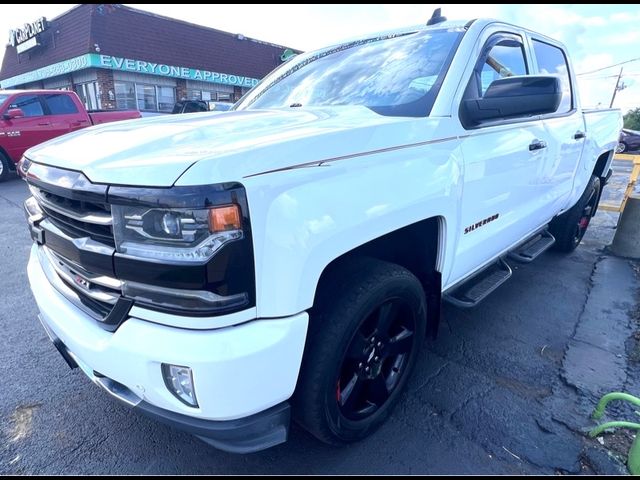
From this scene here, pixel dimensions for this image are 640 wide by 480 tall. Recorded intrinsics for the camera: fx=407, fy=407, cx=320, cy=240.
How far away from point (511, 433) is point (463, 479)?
1.41ft

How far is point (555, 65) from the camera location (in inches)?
142

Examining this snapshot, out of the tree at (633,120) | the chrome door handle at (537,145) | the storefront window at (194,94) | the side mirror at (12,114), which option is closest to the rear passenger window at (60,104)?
the side mirror at (12,114)

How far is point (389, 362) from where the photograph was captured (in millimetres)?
2135

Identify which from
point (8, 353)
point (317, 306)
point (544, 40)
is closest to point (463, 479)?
point (317, 306)

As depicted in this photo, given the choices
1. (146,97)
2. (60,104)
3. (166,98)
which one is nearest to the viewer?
(60,104)

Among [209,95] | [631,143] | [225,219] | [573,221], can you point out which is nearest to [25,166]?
[225,219]

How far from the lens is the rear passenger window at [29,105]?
880 cm

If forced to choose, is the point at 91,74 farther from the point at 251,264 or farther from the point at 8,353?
the point at 251,264

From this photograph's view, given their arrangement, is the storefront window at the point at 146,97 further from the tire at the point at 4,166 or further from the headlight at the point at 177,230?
the headlight at the point at 177,230

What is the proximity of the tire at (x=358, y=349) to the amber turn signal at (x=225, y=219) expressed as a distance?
58 centimetres

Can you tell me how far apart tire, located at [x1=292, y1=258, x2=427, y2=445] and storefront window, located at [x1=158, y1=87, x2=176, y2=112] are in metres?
20.5

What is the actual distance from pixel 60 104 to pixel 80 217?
391 inches

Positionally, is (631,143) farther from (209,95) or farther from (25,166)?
(25,166)

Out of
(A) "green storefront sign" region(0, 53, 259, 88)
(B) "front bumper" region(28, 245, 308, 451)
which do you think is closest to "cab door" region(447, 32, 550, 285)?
(B) "front bumper" region(28, 245, 308, 451)
